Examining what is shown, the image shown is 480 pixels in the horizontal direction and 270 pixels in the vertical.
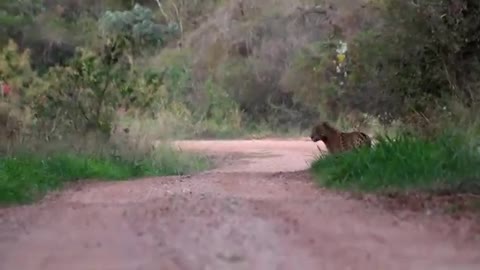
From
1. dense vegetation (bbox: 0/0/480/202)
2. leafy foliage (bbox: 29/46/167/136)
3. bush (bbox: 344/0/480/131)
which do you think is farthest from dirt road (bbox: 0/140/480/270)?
leafy foliage (bbox: 29/46/167/136)

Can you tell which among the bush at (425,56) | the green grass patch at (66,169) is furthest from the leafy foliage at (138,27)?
the bush at (425,56)

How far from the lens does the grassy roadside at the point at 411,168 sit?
30.9 feet

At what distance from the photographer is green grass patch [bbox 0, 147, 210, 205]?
419 inches

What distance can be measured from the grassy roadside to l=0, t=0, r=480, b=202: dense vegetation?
30mm

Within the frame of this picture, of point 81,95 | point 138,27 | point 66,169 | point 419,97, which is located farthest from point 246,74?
point 419,97

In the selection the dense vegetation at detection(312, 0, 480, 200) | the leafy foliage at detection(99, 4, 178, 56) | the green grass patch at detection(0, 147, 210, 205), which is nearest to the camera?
the dense vegetation at detection(312, 0, 480, 200)

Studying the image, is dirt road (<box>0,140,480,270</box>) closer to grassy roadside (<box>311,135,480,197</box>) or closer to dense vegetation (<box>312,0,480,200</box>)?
grassy roadside (<box>311,135,480,197</box>)

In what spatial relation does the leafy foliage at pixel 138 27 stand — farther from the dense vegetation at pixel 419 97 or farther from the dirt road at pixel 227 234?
the dirt road at pixel 227 234

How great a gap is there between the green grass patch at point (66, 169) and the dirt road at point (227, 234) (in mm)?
604

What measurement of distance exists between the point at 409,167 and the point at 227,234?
380cm

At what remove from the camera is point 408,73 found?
1322cm

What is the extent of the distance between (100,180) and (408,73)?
17.6 feet

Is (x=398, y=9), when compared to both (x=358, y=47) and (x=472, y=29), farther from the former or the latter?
(x=358, y=47)

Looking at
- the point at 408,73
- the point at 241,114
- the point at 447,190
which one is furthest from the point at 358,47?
the point at 241,114
